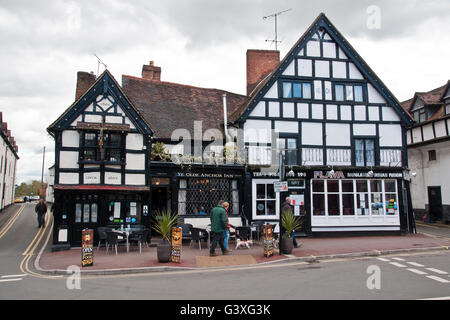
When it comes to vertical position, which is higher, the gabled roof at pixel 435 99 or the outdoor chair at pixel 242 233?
the gabled roof at pixel 435 99

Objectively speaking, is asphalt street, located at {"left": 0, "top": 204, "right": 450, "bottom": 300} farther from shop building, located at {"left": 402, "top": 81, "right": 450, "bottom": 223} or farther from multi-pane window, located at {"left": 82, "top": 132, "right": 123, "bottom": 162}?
shop building, located at {"left": 402, "top": 81, "right": 450, "bottom": 223}

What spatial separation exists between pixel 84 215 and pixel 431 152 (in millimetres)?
23113

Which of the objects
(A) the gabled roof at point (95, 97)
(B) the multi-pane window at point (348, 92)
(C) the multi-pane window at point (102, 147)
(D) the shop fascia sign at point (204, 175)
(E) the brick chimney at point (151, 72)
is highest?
(E) the brick chimney at point (151, 72)

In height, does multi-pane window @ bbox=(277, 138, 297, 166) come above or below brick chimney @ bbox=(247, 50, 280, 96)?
below

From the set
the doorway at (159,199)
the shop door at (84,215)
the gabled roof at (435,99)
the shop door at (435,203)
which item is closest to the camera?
the shop door at (84,215)

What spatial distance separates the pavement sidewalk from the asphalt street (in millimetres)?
470

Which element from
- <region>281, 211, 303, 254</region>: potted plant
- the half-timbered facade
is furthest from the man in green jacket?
the half-timbered facade

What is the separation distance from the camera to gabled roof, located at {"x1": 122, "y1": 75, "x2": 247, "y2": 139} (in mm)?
18553

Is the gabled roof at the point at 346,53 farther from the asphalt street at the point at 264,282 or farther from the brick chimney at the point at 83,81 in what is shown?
the asphalt street at the point at 264,282

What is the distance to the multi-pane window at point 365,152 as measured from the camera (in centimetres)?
1870

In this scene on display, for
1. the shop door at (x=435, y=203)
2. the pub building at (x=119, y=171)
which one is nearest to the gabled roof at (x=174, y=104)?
the pub building at (x=119, y=171)

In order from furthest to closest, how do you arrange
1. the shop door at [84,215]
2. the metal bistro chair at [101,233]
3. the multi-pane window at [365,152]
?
the multi-pane window at [365,152], the shop door at [84,215], the metal bistro chair at [101,233]
